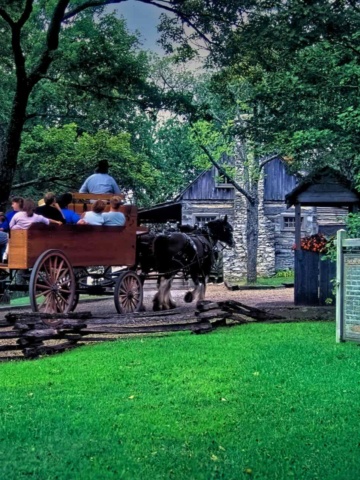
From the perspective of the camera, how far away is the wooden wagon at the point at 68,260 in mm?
12570

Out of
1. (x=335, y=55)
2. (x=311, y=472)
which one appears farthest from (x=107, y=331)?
(x=311, y=472)

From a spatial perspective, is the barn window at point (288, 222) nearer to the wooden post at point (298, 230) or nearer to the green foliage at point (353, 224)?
the wooden post at point (298, 230)

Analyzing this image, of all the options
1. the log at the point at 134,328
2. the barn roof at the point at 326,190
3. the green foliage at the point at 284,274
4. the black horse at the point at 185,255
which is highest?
the barn roof at the point at 326,190

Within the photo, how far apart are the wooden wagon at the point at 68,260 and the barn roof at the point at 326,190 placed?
20.2 feet

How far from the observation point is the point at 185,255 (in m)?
17.6

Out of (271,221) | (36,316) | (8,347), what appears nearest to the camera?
(8,347)

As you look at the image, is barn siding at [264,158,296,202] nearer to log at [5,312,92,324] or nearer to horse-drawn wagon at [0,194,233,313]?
horse-drawn wagon at [0,194,233,313]

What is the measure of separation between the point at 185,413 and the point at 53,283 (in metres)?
6.57

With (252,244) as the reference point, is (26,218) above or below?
below

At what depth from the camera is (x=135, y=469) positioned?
5.23 meters

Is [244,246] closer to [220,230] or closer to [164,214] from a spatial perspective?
[164,214]

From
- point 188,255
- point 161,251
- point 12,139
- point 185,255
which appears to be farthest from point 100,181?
point 12,139

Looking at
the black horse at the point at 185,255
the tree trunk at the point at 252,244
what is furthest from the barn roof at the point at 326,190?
the tree trunk at the point at 252,244

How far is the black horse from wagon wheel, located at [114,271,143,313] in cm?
128
